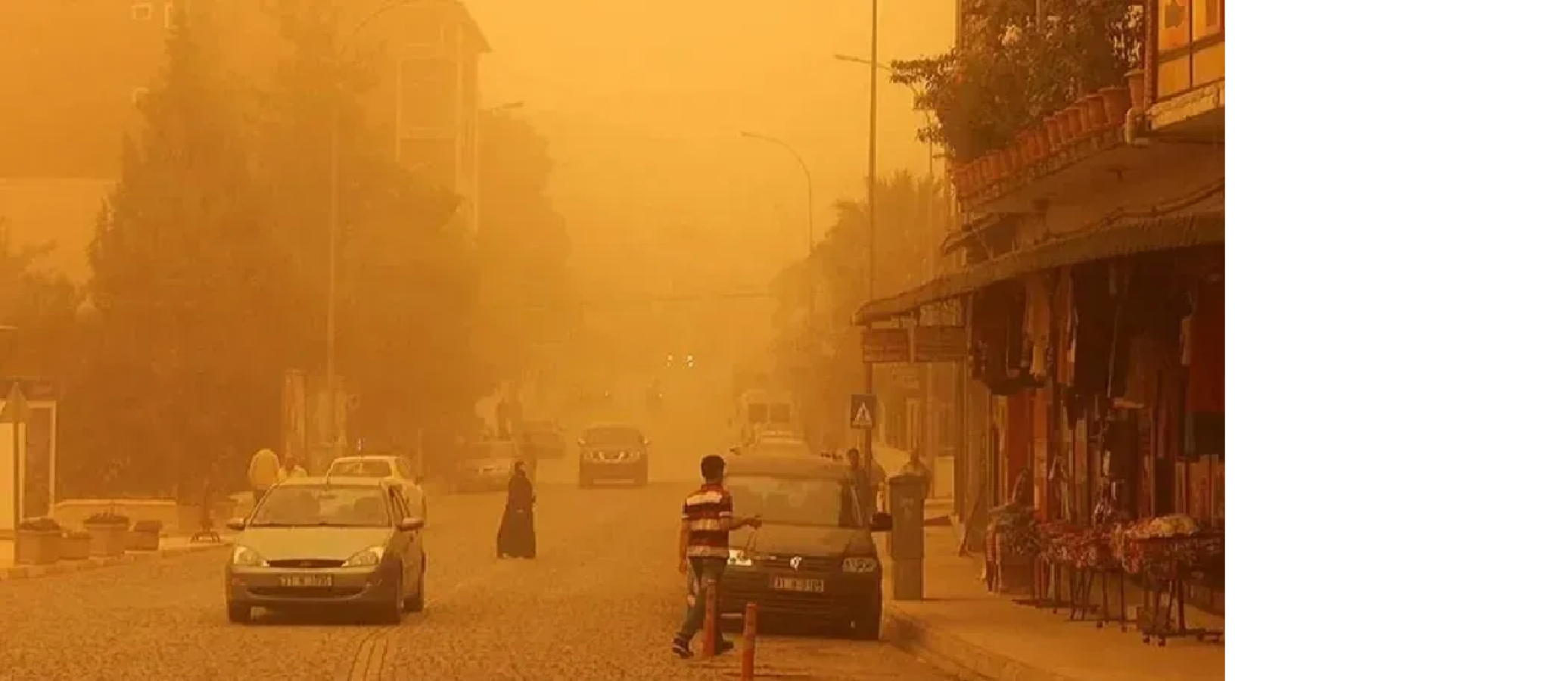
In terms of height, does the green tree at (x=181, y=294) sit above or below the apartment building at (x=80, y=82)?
below

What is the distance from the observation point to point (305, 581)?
24969 millimetres

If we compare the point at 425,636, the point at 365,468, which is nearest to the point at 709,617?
A: the point at 425,636

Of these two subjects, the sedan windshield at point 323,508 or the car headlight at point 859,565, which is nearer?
the car headlight at point 859,565

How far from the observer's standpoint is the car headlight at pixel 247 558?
24.9 m

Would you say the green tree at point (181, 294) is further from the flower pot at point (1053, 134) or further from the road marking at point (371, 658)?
the road marking at point (371, 658)

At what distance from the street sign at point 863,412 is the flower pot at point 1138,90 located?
75.4 ft

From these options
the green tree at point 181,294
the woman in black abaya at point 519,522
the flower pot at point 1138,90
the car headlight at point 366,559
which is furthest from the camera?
the green tree at point 181,294

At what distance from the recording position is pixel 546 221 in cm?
11506

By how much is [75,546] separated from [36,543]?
2.01m

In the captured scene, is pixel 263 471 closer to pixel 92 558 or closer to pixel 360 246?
pixel 92 558

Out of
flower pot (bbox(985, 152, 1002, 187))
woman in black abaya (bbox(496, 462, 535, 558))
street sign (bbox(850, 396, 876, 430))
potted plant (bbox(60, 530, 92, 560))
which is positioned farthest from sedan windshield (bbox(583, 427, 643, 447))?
flower pot (bbox(985, 152, 1002, 187))

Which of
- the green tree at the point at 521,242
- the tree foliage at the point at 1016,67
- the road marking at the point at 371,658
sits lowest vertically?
the road marking at the point at 371,658

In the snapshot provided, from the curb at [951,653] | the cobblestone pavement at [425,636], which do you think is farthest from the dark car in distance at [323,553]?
the curb at [951,653]
